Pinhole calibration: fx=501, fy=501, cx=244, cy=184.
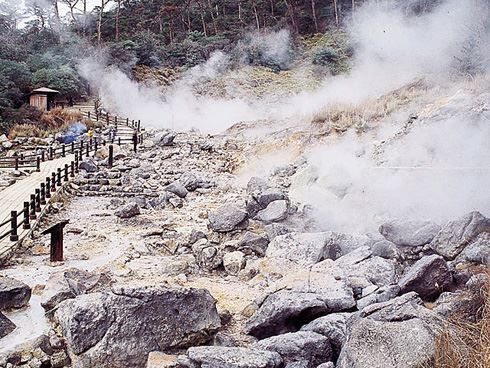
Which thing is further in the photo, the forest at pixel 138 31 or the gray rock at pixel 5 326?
the forest at pixel 138 31

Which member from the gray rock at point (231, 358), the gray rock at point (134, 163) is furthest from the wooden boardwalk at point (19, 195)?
the gray rock at point (231, 358)

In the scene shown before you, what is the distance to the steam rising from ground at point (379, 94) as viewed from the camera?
9.00 metres

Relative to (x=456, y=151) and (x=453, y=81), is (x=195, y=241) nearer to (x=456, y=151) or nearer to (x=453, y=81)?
(x=456, y=151)

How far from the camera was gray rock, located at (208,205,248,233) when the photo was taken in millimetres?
9547

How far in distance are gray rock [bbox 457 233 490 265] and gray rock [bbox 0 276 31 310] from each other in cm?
553

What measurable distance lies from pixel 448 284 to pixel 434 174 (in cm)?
406

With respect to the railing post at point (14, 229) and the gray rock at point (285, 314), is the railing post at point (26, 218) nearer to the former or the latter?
the railing post at point (14, 229)

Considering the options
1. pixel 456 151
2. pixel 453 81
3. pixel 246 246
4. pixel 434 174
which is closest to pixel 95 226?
pixel 246 246

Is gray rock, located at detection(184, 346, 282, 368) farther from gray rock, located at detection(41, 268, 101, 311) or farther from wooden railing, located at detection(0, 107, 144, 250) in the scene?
wooden railing, located at detection(0, 107, 144, 250)

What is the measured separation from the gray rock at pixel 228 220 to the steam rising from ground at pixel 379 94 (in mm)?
1460

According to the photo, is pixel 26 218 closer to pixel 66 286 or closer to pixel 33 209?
pixel 33 209

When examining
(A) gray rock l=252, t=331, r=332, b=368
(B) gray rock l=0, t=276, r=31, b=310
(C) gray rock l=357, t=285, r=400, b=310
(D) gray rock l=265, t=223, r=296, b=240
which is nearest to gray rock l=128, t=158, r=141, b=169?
(D) gray rock l=265, t=223, r=296, b=240

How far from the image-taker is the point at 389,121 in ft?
49.1

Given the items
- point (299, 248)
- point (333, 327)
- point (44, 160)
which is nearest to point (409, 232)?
point (299, 248)
